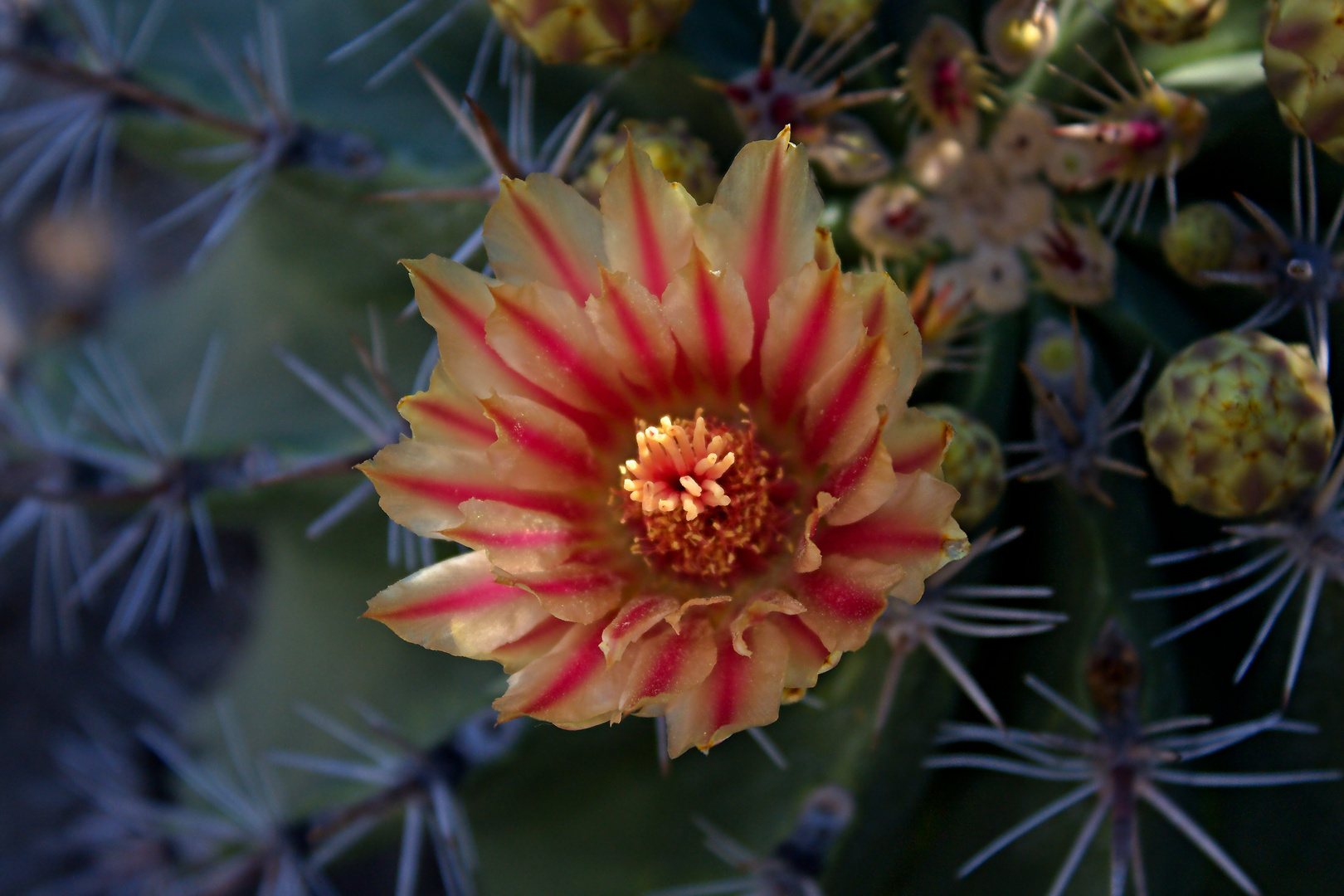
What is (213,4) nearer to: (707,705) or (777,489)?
(777,489)

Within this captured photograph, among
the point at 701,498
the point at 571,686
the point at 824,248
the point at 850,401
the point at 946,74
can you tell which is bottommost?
the point at 571,686

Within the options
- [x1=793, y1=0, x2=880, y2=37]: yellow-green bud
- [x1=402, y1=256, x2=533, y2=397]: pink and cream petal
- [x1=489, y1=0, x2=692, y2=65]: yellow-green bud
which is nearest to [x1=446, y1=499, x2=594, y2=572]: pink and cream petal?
[x1=402, y1=256, x2=533, y2=397]: pink and cream petal

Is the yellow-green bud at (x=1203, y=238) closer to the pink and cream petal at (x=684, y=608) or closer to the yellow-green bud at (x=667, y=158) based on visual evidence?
the yellow-green bud at (x=667, y=158)

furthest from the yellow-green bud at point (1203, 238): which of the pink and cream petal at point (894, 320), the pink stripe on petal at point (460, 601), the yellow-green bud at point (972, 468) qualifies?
the pink stripe on petal at point (460, 601)

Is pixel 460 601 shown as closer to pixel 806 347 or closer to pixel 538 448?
pixel 538 448

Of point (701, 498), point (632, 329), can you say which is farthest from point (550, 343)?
point (701, 498)

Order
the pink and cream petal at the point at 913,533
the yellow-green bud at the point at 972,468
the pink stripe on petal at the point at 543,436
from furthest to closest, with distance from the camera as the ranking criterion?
the yellow-green bud at the point at 972,468 → the pink stripe on petal at the point at 543,436 → the pink and cream petal at the point at 913,533

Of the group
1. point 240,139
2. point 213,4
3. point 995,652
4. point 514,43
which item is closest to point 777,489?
point 995,652
